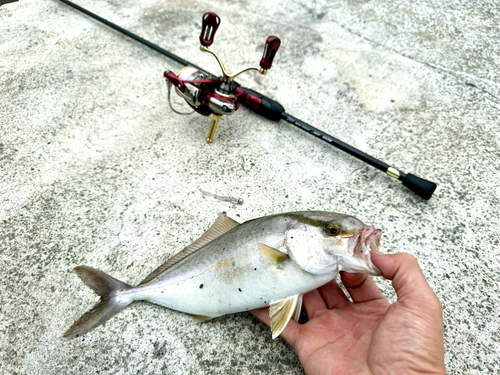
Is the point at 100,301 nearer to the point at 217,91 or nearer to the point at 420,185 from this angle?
the point at 217,91

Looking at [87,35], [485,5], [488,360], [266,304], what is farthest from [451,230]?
[87,35]

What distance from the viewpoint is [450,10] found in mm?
3938

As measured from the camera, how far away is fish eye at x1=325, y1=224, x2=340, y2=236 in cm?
159

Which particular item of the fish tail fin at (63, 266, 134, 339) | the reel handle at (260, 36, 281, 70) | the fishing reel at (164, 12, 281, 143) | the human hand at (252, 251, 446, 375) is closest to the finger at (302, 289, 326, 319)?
the human hand at (252, 251, 446, 375)

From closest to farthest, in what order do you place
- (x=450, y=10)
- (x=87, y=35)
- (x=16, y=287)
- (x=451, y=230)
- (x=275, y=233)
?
1. (x=275, y=233)
2. (x=16, y=287)
3. (x=451, y=230)
4. (x=87, y=35)
5. (x=450, y=10)

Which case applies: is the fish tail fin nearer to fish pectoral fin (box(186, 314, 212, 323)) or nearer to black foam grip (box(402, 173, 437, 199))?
fish pectoral fin (box(186, 314, 212, 323))

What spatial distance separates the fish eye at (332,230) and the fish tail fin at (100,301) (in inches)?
43.7

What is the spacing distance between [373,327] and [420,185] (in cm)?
114

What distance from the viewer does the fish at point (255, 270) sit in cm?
159

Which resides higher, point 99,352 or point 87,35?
point 87,35

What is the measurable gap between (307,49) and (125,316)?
304cm

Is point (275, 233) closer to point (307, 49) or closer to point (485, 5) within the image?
point (307, 49)

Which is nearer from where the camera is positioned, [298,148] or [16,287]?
[16,287]

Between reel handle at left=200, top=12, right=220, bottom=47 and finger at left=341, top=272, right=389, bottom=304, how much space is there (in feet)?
5.88
